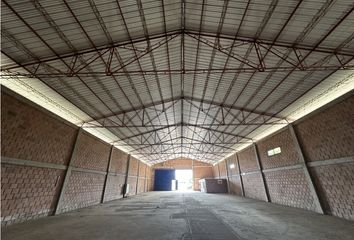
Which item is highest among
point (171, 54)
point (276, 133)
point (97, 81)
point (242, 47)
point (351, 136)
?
point (171, 54)

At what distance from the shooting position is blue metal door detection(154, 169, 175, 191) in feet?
143

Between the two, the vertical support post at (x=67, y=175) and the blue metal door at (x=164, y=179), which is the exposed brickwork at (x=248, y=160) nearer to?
the vertical support post at (x=67, y=175)

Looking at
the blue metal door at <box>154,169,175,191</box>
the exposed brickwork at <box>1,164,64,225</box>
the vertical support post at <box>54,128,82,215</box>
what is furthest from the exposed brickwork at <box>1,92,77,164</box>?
the blue metal door at <box>154,169,175,191</box>

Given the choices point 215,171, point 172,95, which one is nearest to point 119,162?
point 172,95

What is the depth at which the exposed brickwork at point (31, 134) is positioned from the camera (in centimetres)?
906

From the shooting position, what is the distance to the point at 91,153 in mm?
17500

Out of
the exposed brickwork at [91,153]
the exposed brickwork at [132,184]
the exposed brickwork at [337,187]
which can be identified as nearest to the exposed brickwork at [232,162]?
the exposed brickwork at [337,187]

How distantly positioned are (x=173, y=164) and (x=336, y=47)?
40.8 m

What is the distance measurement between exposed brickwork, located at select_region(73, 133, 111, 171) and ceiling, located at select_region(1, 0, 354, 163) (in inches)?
140

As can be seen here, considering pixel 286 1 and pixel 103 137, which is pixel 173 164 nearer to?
pixel 103 137

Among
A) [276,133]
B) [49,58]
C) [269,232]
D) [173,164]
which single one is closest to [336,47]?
[269,232]

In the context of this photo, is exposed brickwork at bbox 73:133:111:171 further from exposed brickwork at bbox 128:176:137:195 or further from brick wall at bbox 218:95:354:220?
brick wall at bbox 218:95:354:220

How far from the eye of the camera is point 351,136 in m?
9.74

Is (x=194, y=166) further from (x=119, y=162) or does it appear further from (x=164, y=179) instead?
(x=119, y=162)
